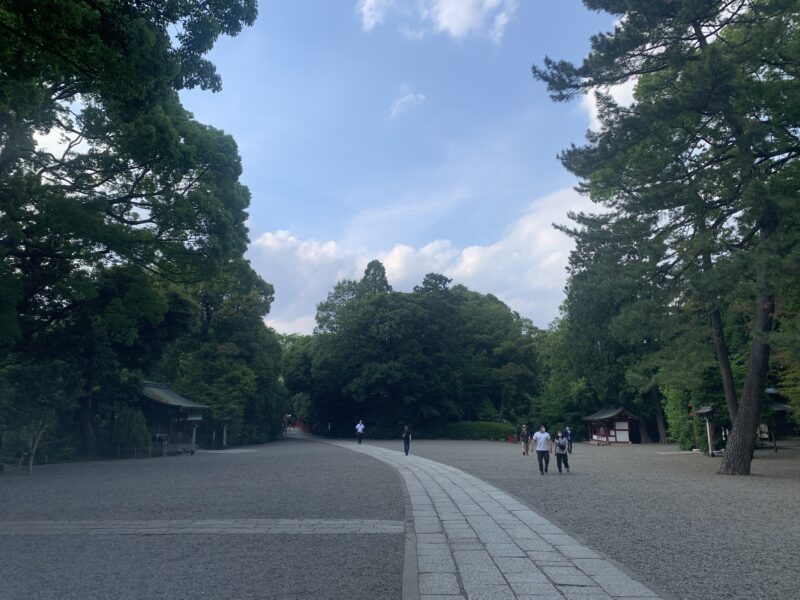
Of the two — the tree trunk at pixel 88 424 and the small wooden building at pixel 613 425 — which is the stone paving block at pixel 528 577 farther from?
the small wooden building at pixel 613 425

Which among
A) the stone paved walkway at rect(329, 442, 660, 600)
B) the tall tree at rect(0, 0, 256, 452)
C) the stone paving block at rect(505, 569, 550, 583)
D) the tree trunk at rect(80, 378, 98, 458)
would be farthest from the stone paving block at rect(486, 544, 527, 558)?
the tree trunk at rect(80, 378, 98, 458)

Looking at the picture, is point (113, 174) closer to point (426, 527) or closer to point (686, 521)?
point (426, 527)

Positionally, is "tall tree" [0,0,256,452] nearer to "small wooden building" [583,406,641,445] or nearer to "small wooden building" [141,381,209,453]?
"small wooden building" [141,381,209,453]

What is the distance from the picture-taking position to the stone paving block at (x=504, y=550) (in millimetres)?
6500

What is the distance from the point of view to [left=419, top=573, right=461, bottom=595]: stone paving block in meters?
5.09

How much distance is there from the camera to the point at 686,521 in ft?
28.7

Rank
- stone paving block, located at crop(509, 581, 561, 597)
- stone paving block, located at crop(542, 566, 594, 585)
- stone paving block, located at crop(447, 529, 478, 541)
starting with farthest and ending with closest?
1. stone paving block, located at crop(447, 529, 478, 541)
2. stone paving block, located at crop(542, 566, 594, 585)
3. stone paving block, located at crop(509, 581, 561, 597)

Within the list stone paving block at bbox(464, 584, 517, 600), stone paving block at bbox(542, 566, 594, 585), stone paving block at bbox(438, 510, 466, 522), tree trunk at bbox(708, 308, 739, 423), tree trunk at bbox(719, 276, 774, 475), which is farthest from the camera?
tree trunk at bbox(708, 308, 739, 423)

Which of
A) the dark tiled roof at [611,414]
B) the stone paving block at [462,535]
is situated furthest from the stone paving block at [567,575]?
the dark tiled roof at [611,414]

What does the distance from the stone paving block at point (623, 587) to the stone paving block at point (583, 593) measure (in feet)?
0.28

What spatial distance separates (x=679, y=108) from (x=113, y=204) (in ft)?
55.6

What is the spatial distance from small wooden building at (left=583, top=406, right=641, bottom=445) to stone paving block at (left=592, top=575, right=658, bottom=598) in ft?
126

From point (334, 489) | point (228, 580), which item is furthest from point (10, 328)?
point (228, 580)

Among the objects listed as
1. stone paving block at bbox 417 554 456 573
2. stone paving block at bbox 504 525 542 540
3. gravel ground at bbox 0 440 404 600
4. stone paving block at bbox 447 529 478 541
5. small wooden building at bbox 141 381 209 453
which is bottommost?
gravel ground at bbox 0 440 404 600
